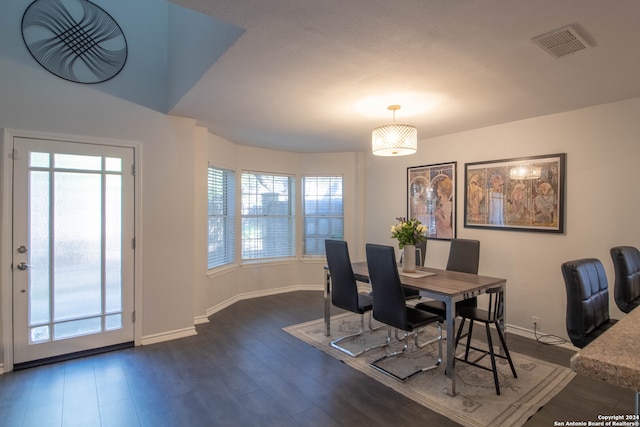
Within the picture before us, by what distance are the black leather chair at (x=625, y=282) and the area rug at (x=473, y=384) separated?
0.84 m

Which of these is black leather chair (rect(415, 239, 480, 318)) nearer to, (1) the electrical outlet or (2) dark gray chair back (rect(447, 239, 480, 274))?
(2) dark gray chair back (rect(447, 239, 480, 274))

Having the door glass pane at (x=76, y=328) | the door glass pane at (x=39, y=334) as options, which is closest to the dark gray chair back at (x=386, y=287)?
the door glass pane at (x=76, y=328)

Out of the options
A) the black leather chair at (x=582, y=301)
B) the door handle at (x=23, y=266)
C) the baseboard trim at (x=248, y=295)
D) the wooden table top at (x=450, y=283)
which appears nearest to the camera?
the black leather chair at (x=582, y=301)

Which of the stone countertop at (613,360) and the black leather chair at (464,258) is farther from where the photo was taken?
the black leather chair at (464,258)

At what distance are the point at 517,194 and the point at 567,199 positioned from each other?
18.5 inches

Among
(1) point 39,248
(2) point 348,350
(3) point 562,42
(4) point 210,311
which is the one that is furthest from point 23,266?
(3) point 562,42

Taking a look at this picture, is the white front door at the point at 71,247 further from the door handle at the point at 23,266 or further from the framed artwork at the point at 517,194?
the framed artwork at the point at 517,194

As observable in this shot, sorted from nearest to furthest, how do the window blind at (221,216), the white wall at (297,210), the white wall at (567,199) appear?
the white wall at (567,199) → the window blind at (221,216) → the white wall at (297,210)

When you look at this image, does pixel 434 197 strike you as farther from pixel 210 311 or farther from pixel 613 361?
pixel 613 361

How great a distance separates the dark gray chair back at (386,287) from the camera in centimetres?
272

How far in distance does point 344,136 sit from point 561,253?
2.85m

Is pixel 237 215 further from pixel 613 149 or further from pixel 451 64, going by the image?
pixel 613 149

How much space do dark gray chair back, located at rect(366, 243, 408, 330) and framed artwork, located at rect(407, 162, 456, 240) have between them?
2014mm

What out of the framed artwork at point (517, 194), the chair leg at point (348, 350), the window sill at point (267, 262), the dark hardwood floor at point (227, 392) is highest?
the framed artwork at point (517, 194)
